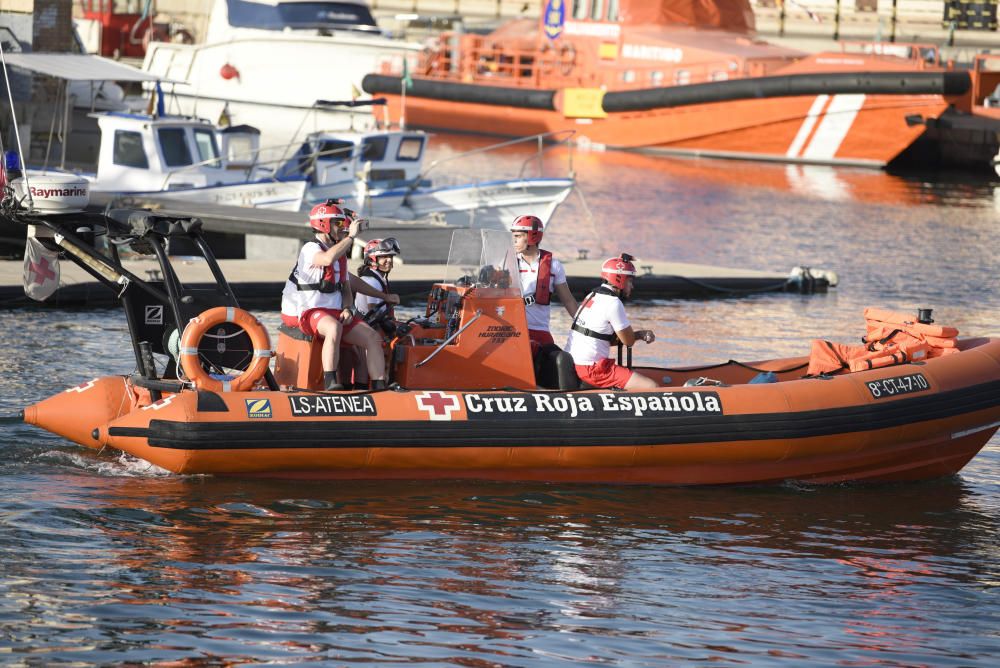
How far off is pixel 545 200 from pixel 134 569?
13213 mm

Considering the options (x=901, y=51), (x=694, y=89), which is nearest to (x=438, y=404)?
(x=694, y=89)

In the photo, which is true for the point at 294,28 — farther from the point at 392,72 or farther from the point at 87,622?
the point at 87,622

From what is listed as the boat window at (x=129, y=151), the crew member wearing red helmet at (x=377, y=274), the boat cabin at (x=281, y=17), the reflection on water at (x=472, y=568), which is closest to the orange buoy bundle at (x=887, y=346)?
the reflection on water at (x=472, y=568)

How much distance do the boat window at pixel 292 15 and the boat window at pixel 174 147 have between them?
15.8 meters

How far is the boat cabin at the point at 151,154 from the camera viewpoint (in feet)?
62.4

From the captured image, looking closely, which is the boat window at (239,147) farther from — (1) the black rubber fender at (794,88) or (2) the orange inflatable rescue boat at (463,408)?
(1) the black rubber fender at (794,88)

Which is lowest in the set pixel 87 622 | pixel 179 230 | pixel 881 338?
pixel 87 622

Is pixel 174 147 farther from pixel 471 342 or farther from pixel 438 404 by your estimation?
pixel 438 404

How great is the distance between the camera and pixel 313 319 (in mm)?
8891

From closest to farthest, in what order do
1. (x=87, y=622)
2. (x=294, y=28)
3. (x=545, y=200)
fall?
(x=87, y=622)
(x=545, y=200)
(x=294, y=28)

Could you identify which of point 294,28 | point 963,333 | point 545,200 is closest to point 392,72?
point 294,28

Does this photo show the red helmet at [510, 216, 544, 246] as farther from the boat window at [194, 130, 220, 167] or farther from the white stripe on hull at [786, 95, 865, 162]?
the white stripe on hull at [786, 95, 865, 162]

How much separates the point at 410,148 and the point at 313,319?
12.5 metres

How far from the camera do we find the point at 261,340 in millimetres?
8758
